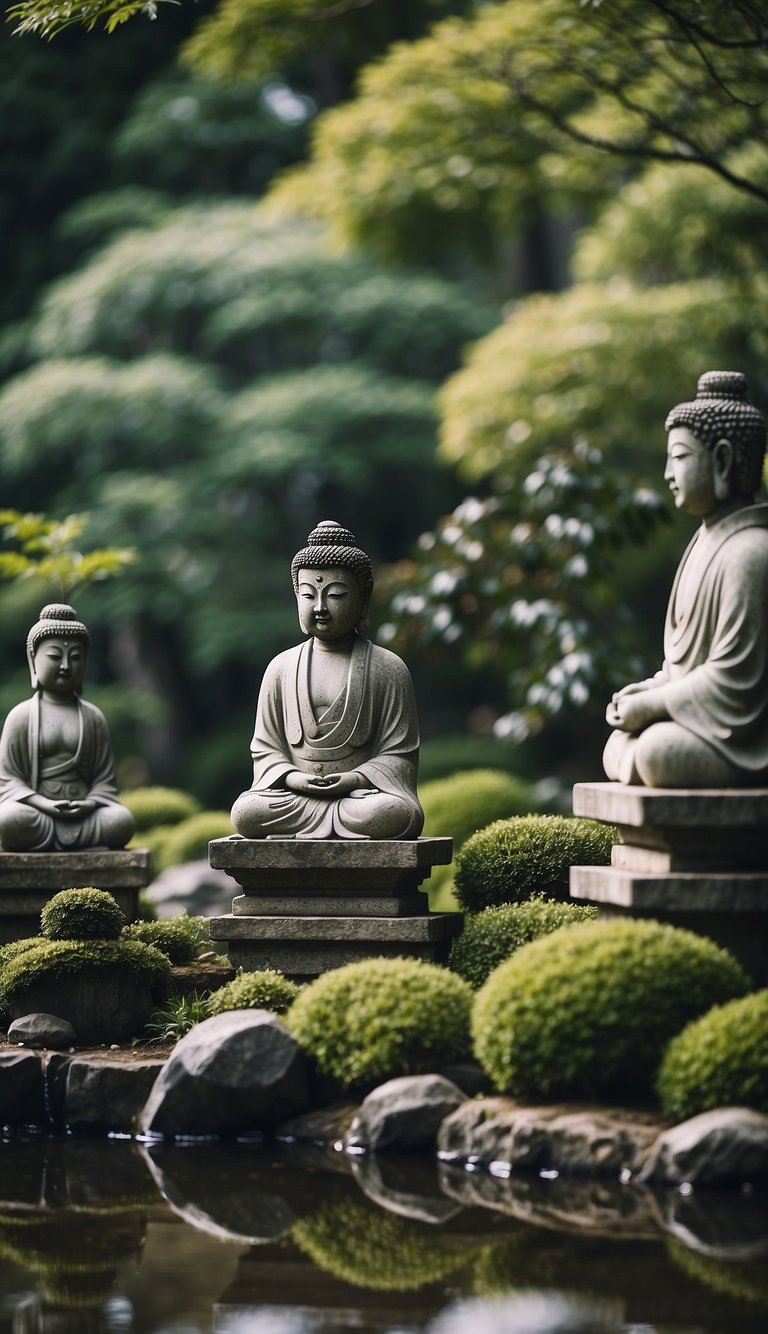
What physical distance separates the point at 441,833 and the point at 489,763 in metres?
6.98

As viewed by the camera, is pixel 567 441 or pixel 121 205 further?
pixel 121 205

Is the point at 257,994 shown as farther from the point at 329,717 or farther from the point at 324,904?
the point at 329,717

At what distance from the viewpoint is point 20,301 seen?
21.8 meters

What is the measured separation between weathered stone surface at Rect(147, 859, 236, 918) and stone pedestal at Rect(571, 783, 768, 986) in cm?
624

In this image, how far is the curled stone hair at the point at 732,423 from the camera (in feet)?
23.9

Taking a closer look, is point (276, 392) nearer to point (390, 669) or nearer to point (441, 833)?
point (441, 833)

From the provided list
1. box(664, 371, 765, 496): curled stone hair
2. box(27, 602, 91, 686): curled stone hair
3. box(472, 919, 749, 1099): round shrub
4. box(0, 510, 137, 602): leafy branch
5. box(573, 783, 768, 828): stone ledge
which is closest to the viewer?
box(472, 919, 749, 1099): round shrub

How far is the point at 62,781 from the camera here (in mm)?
9023

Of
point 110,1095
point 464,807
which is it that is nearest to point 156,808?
point 464,807

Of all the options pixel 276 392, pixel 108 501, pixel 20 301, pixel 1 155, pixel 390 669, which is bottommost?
pixel 390 669

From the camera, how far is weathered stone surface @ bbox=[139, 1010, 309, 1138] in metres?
6.82

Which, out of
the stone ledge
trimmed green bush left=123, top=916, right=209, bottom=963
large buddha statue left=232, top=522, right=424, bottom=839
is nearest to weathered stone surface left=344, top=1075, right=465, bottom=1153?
the stone ledge

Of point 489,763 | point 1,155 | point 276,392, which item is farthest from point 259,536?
point 1,155

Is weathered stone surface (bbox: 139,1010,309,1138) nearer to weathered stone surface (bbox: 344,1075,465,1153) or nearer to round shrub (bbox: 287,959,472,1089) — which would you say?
round shrub (bbox: 287,959,472,1089)
